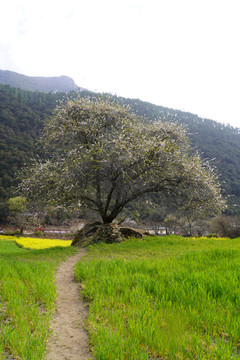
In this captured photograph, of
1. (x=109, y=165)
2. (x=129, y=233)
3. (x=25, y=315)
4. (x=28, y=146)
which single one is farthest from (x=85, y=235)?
(x=28, y=146)

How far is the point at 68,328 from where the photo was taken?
3994 millimetres

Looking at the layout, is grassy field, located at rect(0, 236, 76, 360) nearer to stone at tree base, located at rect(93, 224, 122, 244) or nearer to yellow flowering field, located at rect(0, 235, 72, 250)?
stone at tree base, located at rect(93, 224, 122, 244)

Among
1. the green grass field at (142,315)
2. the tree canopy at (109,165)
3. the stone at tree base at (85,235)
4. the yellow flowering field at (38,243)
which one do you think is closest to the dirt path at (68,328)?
the green grass field at (142,315)

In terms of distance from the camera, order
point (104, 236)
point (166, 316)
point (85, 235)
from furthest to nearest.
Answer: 1. point (85, 235)
2. point (104, 236)
3. point (166, 316)

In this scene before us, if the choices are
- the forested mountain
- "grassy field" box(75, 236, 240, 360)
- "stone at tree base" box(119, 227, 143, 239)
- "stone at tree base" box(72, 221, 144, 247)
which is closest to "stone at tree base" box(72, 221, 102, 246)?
"stone at tree base" box(72, 221, 144, 247)

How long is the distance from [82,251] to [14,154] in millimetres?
71398

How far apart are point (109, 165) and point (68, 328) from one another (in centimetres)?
1216

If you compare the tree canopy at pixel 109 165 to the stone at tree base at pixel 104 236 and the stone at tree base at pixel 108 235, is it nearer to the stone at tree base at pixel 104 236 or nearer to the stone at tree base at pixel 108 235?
the stone at tree base at pixel 104 236

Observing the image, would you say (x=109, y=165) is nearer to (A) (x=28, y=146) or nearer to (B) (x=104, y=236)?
(B) (x=104, y=236)

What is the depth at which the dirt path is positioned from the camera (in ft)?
10.5

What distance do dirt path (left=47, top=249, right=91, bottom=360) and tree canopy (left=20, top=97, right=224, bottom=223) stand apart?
29.0 feet

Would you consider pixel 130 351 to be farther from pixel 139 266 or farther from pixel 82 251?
pixel 82 251

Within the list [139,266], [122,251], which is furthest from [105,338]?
[122,251]

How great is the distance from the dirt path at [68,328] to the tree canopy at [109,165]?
29.0 feet
